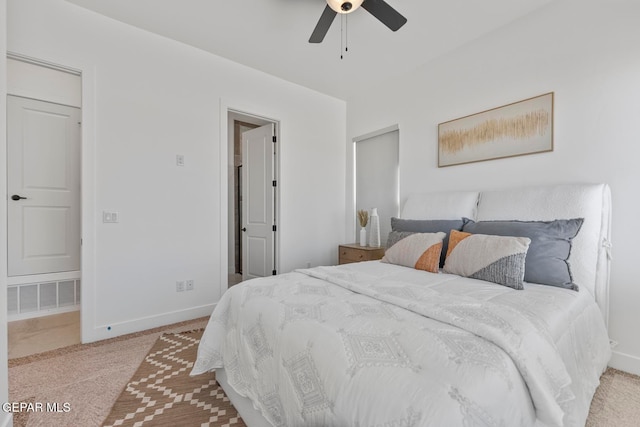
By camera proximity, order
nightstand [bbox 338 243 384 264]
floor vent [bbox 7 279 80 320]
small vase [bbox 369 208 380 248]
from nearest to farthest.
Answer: floor vent [bbox 7 279 80 320] → nightstand [bbox 338 243 384 264] → small vase [bbox 369 208 380 248]

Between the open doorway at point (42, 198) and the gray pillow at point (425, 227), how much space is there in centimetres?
319

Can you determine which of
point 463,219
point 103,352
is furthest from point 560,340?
point 103,352

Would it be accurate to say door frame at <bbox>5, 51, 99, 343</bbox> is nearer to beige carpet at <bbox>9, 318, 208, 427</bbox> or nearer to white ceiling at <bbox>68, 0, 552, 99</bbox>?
beige carpet at <bbox>9, 318, 208, 427</bbox>

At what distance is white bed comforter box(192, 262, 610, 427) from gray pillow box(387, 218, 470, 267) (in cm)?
71

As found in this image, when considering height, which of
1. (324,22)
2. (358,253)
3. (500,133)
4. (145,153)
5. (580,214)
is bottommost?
(358,253)

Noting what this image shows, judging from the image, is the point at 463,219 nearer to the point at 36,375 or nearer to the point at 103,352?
the point at 103,352

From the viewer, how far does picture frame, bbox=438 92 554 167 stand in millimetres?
2326

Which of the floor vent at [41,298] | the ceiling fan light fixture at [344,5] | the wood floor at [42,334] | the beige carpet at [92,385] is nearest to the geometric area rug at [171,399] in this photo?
the beige carpet at [92,385]

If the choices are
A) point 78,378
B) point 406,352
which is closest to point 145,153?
point 78,378

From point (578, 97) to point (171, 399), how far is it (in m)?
3.41

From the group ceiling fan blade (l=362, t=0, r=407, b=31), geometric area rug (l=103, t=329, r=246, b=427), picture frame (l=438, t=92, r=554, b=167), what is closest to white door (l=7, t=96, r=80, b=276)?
geometric area rug (l=103, t=329, r=246, b=427)

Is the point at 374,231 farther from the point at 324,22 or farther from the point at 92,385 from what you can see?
the point at 92,385

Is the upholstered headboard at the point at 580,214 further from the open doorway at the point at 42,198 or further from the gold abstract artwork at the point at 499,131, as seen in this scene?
the open doorway at the point at 42,198

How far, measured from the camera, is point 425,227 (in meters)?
2.60
